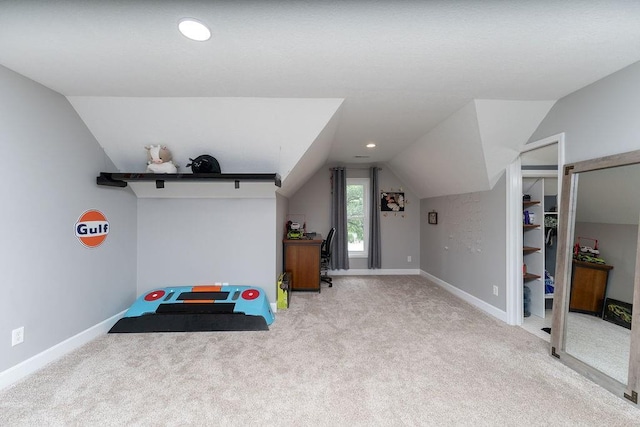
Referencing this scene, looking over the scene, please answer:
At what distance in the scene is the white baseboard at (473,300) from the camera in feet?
10.6

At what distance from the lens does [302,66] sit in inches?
77.4

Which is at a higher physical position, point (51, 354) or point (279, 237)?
point (279, 237)

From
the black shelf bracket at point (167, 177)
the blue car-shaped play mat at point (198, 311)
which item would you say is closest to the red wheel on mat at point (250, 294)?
the blue car-shaped play mat at point (198, 311)

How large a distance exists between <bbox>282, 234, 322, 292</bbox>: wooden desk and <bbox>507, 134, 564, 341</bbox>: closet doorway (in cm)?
258

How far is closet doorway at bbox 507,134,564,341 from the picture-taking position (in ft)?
10.00

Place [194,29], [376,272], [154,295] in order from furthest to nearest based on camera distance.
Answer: [376,272]
[154,295]
[194,29]

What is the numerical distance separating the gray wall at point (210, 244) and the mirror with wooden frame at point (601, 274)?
2.91m

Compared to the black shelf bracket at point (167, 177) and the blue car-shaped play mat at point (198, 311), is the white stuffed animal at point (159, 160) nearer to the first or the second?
the black shelf bracket at point (167, 177)

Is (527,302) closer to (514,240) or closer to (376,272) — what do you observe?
(514,240)

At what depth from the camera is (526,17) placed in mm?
1455

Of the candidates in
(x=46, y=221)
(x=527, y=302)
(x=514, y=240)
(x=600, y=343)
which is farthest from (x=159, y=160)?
(x=527, y=302)

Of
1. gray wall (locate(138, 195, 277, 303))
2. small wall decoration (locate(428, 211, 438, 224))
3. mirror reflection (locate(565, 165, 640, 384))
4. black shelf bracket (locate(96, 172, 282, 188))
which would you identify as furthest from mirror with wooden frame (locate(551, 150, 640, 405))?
gray wall (locate(138, 195, 277, 303))

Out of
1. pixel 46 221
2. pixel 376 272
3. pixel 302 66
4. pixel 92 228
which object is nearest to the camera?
pixel 302 66

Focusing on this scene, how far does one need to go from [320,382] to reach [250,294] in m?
1.53
